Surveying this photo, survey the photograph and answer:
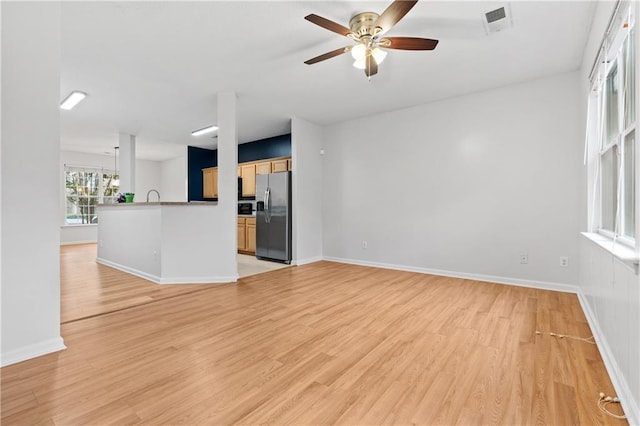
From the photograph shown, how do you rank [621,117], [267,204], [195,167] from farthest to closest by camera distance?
[195,167]
[267,204]
[621,117]

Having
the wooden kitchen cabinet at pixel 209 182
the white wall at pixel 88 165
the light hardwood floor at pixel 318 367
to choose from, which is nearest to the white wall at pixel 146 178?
the white wall at pixel 88 165

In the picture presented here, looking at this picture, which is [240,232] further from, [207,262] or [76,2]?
[76,2]

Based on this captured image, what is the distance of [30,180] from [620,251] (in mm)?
3864

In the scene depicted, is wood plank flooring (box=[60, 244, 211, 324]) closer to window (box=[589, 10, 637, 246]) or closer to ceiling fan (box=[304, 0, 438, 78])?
ceiling fan (box=[304, 0, 438, 78])

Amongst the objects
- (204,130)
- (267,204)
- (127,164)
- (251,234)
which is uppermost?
(204,130)

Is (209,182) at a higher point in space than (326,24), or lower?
lower

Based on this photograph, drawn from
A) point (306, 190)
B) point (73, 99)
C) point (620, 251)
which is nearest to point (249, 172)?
point (306, 190)

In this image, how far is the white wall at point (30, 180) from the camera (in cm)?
200

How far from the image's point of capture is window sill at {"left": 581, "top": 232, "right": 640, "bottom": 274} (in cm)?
148

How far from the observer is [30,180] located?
6.84 feet

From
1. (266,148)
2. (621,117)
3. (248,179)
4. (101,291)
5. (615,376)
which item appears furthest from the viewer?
(266,148)

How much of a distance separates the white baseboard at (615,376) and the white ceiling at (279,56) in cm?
261

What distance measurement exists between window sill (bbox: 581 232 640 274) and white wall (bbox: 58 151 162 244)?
35.6 feet

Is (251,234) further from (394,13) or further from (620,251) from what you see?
(620,251)
